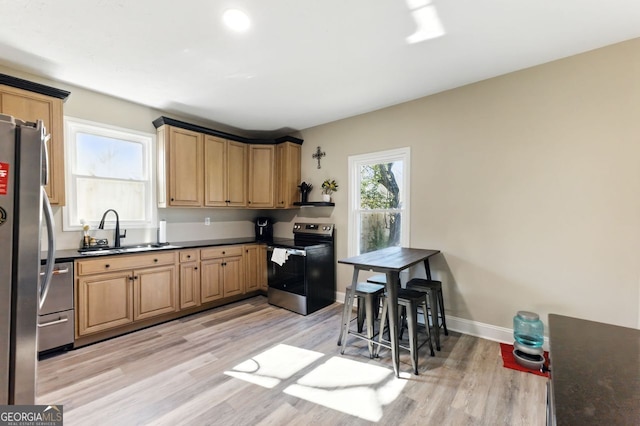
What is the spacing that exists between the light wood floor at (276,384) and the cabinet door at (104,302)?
20cm

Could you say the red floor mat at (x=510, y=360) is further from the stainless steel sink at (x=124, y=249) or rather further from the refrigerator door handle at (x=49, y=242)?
the stainless steel sink at (x=124, y=249)

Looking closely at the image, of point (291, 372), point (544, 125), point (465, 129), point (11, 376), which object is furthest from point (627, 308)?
point (11, 376)

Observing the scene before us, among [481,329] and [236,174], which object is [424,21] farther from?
[236,174]

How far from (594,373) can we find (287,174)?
3913mm

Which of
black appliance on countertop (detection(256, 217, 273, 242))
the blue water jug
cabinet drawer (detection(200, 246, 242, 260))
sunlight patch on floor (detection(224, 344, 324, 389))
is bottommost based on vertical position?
sunlight patch on floor (detection(224, 344, 324, 389))

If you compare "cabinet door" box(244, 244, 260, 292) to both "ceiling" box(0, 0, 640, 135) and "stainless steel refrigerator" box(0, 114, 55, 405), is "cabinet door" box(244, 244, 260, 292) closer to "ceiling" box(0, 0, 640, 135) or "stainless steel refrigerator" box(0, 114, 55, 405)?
"ceiling" box(0, 0, 640, 135)

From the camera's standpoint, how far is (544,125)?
2506 mm

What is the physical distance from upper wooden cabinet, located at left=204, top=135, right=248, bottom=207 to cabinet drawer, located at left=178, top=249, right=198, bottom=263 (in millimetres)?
736

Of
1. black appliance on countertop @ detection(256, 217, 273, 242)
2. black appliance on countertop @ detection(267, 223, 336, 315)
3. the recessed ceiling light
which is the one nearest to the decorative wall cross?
black appliance on countertop @ detection(267, 223, 336, 315)

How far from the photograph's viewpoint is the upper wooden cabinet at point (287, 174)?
4301mm

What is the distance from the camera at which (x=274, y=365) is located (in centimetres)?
232

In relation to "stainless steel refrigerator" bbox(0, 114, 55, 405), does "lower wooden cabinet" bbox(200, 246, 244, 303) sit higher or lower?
lower

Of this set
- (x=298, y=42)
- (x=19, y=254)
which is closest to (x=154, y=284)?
(x=19, y=254)

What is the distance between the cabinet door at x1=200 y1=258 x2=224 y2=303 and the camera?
3.53 m
